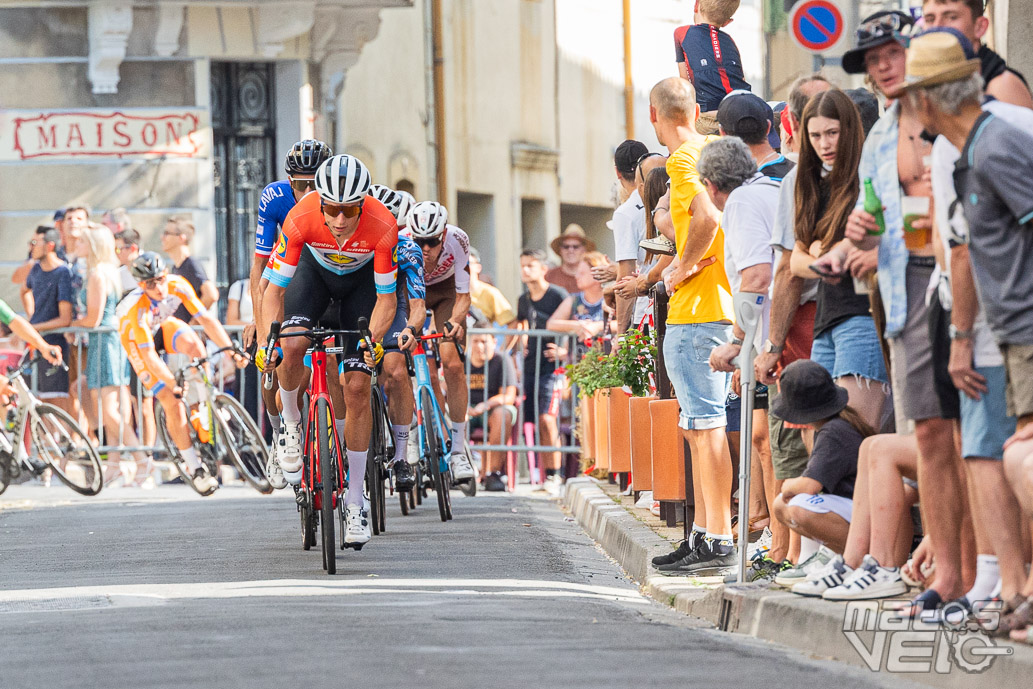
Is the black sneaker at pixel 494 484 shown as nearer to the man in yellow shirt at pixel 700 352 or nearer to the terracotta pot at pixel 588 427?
the terracotta pot at pixel 588 427

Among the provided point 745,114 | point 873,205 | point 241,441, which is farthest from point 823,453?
point 241,441

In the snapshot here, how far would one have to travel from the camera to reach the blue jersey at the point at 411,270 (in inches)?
525

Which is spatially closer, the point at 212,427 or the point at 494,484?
the point at 212,427

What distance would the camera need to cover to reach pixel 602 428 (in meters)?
14.6

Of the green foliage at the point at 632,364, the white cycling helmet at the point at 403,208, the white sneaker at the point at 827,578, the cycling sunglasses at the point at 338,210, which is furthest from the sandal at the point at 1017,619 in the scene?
the white cycling helmet at the point at 403,208

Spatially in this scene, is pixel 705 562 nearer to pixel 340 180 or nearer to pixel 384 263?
pixel 384 263

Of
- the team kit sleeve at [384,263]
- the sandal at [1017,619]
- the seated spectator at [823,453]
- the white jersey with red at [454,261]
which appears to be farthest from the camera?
the white jersey with red at [454,261]

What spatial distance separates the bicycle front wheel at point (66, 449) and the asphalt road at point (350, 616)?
2792 millimetres

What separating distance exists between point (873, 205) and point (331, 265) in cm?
422

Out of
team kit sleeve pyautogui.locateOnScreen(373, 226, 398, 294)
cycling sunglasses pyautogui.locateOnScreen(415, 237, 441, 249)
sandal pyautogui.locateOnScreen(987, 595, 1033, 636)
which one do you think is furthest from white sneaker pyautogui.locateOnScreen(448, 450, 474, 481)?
sandal pyautogui.locateOnScreen(987, 595, 1033, 636)

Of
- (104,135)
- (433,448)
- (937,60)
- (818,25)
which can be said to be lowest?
(433,448)

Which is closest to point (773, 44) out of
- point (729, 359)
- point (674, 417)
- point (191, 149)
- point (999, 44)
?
point (191, 149)

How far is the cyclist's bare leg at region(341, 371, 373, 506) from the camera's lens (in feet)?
36.5

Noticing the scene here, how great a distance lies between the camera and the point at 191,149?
22.5m
